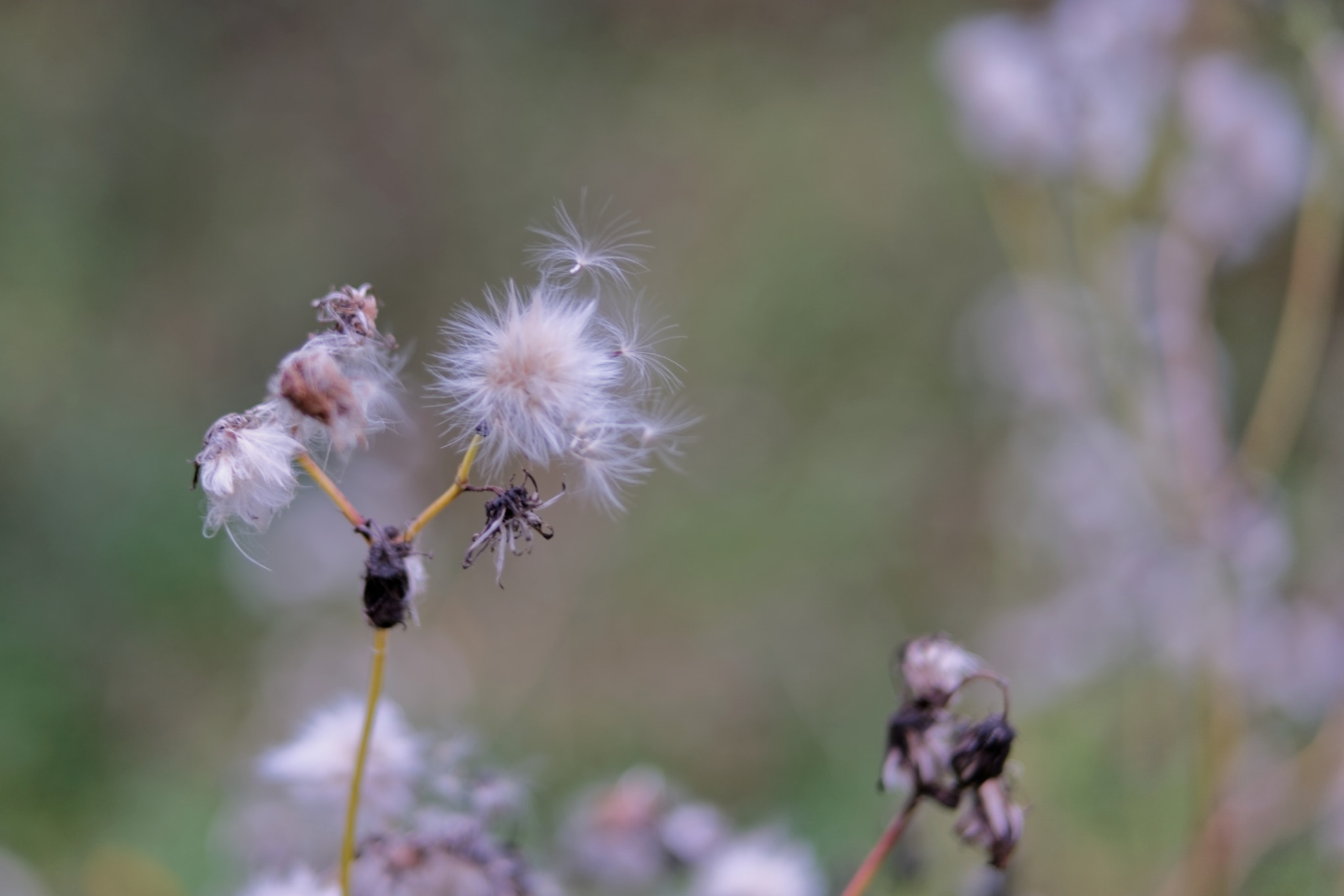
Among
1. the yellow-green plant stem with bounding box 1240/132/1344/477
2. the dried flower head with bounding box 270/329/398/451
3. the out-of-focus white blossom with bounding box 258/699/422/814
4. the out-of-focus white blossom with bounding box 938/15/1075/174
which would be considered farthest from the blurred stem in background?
the dried flower head with bounding box 270/329/398/451

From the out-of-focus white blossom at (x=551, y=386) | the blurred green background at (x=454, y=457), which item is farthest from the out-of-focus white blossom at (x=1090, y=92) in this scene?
the out-of-focus white blossom at (x=551, y=386)

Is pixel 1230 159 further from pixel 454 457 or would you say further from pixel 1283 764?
pixel 454 457

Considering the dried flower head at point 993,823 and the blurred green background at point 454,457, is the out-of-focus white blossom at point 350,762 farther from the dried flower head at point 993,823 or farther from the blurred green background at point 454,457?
the blurred green background at point 454,457

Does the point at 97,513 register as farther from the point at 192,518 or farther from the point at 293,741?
the point at 293,741

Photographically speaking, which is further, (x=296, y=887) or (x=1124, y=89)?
(x=1124, y=89)

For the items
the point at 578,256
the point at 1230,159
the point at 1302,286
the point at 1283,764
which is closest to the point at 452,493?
the point at 578,256

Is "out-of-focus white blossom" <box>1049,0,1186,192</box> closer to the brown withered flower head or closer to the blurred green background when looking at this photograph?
the blurred green background

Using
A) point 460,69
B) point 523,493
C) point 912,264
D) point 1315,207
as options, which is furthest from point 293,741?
point 460,69
